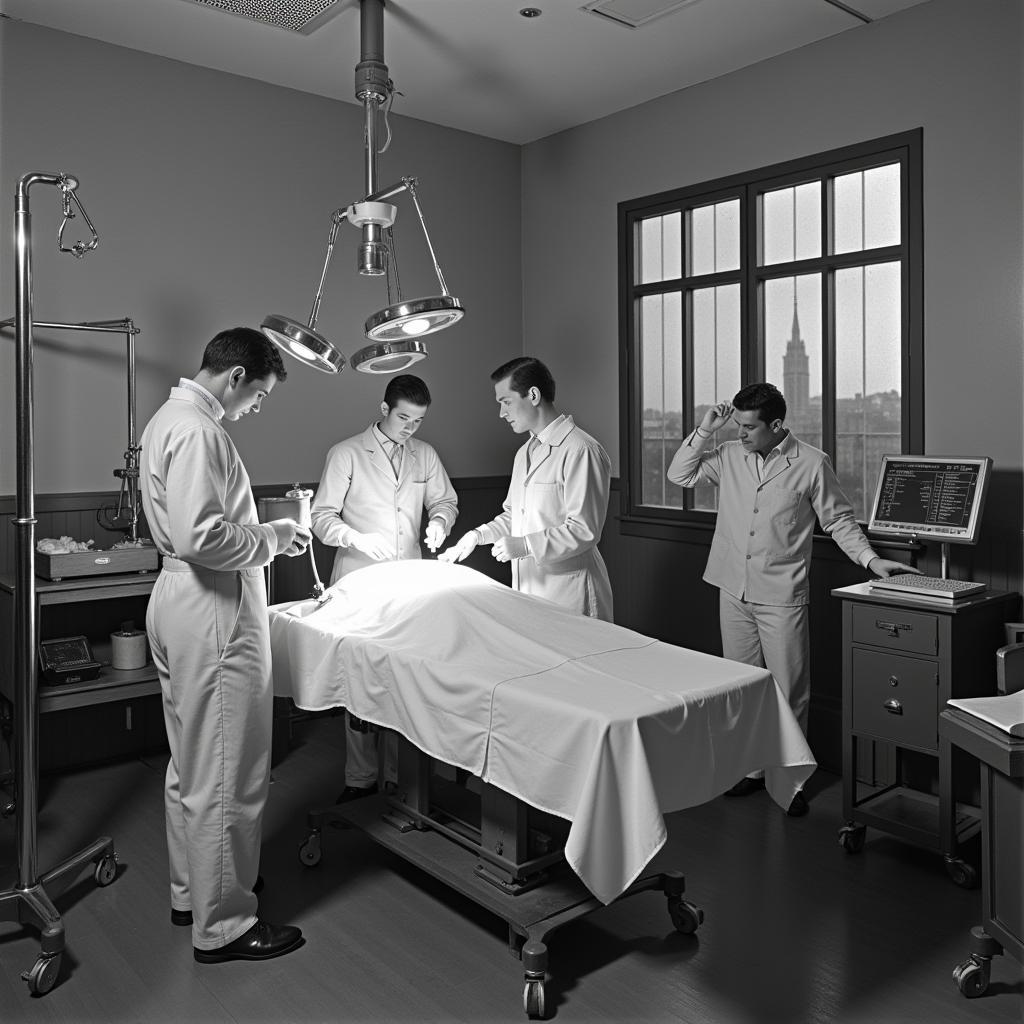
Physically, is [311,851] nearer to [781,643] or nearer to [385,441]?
[385,441]

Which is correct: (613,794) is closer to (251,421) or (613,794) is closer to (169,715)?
(169,715)

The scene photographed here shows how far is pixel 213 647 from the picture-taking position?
2674mm

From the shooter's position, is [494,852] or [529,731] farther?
[494,852]

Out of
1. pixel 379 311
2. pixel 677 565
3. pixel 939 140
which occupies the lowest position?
pixel 677 565

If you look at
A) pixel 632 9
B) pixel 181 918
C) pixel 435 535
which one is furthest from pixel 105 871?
pixel 632 9

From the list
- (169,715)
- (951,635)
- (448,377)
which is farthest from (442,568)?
(448,377)

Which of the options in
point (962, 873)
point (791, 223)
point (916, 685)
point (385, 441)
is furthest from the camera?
point (791, 223)

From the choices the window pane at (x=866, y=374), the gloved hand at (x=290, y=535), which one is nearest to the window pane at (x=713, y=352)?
the window pane at (x=866, y=374)

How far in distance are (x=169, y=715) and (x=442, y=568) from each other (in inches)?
41.6

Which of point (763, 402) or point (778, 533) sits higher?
point (763, 402)

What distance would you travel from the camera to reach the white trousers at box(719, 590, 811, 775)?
3.83 m

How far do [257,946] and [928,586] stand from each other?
7.81 feet

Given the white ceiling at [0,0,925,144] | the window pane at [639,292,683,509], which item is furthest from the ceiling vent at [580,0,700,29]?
the window pane at [639,292,683,509]

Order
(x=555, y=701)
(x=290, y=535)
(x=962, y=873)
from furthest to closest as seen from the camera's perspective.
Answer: (x=962, y=873) → (x=290, y=535) → (x=555, y=701)
